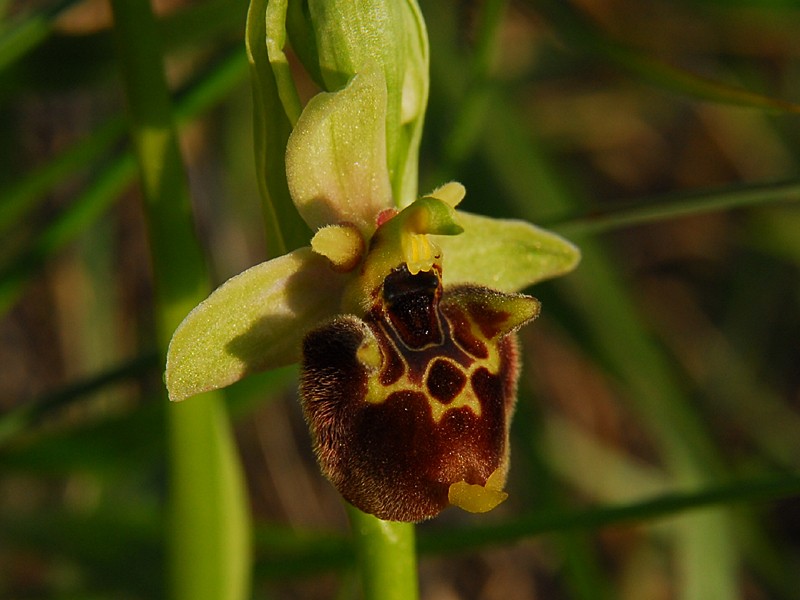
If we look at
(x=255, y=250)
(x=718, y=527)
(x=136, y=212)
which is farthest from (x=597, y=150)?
(x=718, y=527)

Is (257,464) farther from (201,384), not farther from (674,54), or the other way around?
(201,384)

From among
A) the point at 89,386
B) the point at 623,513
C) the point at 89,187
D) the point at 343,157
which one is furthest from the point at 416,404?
the point at 89,187

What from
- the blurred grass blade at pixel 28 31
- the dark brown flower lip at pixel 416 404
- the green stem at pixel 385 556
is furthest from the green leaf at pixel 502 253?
the blurred grass blade at pixel 28 31

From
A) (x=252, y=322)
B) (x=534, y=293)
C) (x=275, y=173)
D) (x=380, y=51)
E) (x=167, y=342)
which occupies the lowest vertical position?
(x=534, y=293)

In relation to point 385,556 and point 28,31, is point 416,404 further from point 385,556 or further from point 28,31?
point 28,31

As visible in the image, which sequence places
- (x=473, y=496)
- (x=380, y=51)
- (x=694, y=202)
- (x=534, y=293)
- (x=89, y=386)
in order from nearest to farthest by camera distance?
(x=473, y=496), (x=380, y=51), (x=694, y=202), (x=89, y=386), (x=534, y=293)

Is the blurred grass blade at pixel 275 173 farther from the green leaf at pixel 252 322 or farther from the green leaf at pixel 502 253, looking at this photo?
the green leaf at pixel 502 253
